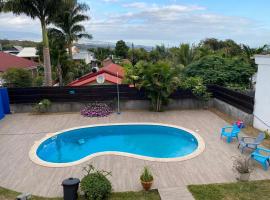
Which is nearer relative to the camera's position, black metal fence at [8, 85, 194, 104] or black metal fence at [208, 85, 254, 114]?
black metal fence at [208, 85, 254, 114]

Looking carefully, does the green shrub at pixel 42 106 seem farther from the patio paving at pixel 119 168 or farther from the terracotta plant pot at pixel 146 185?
the terracotta plant pot at pixel 146 185

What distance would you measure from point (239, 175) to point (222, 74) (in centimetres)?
1004

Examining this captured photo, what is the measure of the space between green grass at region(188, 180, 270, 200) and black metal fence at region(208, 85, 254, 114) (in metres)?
5.83

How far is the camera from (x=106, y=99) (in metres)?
15.8

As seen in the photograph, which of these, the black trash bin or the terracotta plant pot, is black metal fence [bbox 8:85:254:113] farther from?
the black trash bin

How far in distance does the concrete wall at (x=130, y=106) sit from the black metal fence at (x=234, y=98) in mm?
872

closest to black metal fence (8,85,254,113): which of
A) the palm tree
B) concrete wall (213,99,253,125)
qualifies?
concrete wall (213,99,253,125)

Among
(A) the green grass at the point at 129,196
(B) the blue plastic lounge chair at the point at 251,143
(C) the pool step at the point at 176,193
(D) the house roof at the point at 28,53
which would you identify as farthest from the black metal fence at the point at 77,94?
(D) the house roof at the point at 28,53

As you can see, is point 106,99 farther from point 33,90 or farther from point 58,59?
point 58,59

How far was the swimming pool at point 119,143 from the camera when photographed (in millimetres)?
10242

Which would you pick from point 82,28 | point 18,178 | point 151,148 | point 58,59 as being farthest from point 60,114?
point 82,28

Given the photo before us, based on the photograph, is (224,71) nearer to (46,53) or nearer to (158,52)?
(46,53)

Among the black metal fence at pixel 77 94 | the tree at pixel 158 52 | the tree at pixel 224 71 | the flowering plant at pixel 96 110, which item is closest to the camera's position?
the flowering plant at pixel 96 110

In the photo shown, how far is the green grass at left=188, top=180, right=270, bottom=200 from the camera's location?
646 cm
